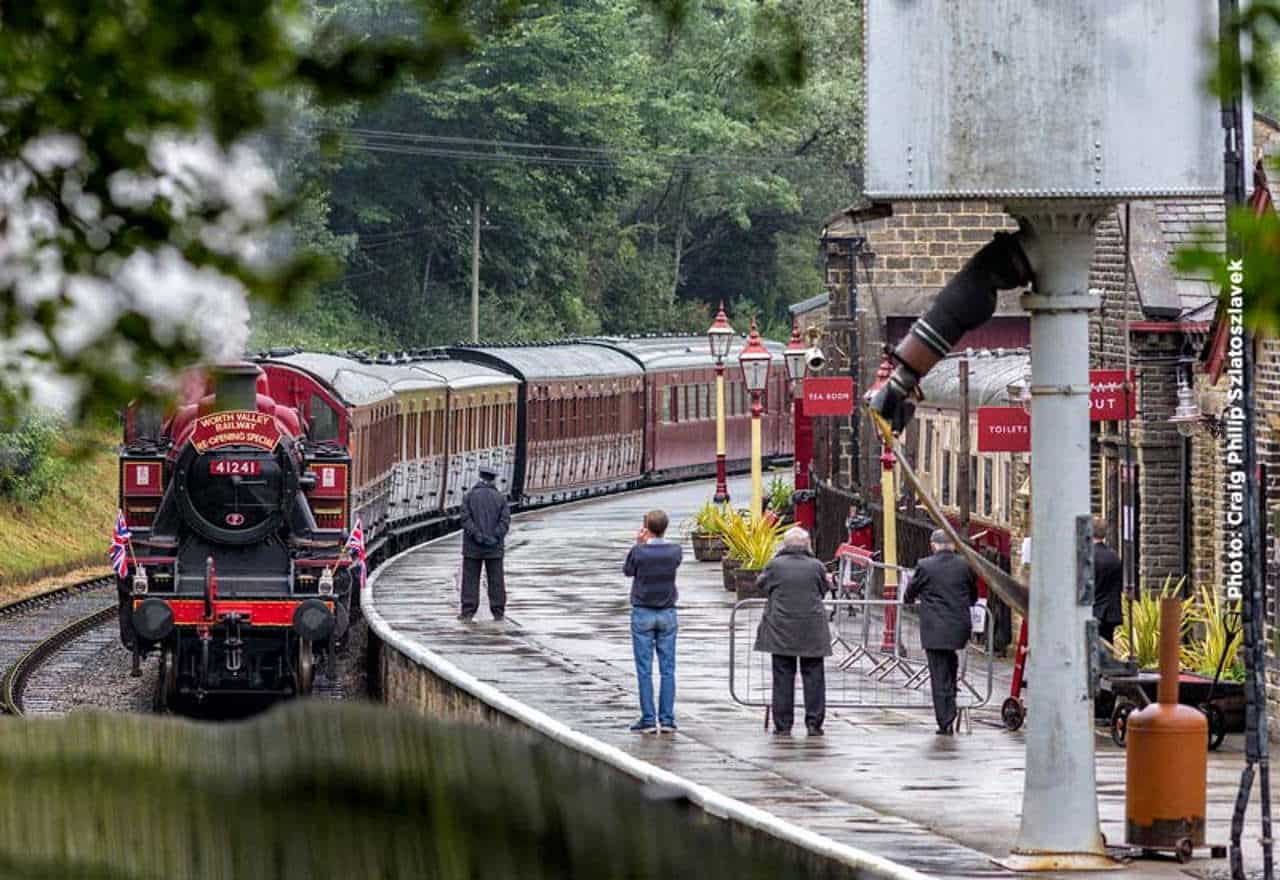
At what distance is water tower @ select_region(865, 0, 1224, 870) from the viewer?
13.2 metres

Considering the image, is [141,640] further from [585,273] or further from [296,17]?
[585,273]

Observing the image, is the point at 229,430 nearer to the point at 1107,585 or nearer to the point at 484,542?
the point at 484,542

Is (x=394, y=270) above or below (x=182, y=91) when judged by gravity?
above

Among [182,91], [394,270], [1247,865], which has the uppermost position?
[394,270]

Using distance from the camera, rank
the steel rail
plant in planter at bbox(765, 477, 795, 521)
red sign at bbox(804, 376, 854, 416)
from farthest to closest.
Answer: plant in planter at bbox(765, 477, 795, 521) < red sign at bbox(804, 376, 854, 416) < the steel rail

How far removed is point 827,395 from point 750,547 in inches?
149

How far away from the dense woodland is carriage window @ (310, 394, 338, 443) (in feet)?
74.6

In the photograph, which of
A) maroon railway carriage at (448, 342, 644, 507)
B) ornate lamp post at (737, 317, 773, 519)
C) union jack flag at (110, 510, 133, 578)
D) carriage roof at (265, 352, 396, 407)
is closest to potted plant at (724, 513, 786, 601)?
ornate lamp post at (737, 317, 773, 519)

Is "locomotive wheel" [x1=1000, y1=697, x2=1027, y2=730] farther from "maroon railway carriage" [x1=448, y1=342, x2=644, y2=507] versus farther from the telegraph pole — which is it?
the telegraph pole

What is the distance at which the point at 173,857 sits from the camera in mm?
9773

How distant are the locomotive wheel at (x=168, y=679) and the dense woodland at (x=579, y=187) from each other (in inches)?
1095

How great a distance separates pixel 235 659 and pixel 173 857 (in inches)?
589

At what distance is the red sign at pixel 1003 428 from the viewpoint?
21.5 m

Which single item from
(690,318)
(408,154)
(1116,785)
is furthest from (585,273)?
(1116,785)
